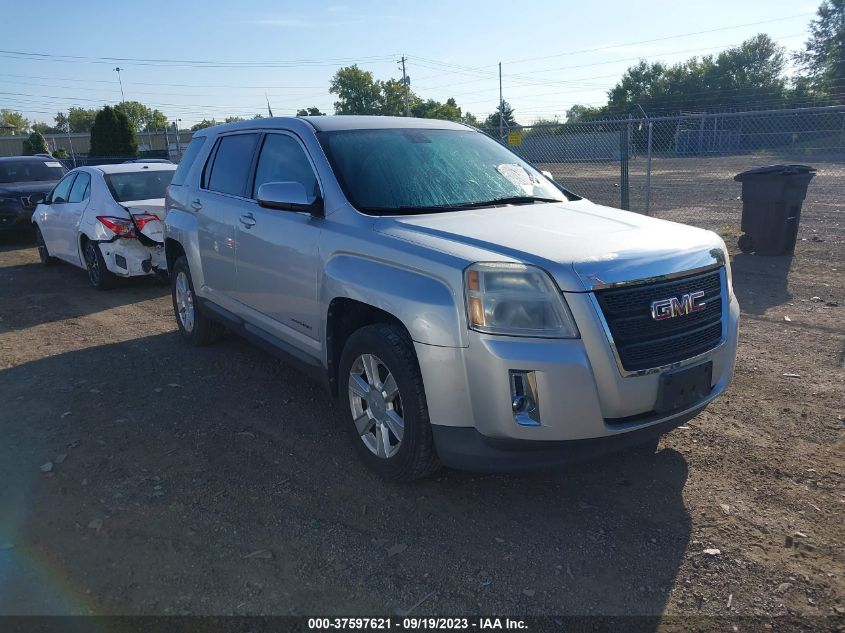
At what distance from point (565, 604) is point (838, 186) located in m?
19.9

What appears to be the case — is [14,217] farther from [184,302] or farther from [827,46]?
[827,46]

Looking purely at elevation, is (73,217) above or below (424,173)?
below

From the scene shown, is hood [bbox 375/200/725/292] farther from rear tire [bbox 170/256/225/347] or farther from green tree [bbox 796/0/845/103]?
green tree [bbox 796/0/845/103]

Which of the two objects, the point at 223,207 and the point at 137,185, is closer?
the point at 223,207

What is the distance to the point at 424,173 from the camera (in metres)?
4.39

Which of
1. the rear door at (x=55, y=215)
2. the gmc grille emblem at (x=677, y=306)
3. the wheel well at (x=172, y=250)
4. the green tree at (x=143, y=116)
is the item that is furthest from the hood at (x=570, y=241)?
the green tree at (x=143, y=116)

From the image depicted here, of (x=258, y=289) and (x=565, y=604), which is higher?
(x=258, y=289)

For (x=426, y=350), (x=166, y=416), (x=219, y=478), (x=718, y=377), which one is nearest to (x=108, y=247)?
(x=166, y=416)

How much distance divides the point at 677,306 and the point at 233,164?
11.9ft

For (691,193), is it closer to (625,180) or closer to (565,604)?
(625,180)

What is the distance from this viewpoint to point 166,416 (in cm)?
484

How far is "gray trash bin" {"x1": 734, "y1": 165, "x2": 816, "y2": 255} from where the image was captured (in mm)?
9188

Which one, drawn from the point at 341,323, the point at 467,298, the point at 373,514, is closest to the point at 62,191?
the point at 341,323

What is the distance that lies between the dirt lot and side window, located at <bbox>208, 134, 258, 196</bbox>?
1542mm
